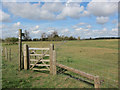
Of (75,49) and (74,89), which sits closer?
(74,89)

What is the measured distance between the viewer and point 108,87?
4109mm

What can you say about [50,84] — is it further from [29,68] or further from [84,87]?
[29,68]

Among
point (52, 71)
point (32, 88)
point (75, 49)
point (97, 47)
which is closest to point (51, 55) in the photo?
point (52, 71)

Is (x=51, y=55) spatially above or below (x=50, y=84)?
above

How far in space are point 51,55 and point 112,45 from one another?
1045 centimetres

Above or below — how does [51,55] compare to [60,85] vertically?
above

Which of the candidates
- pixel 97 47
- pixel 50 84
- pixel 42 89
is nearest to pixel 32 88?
pixel 42 89

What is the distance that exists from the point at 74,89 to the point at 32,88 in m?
1.67

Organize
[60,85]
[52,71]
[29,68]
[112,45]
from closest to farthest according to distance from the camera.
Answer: [60,85]
[52,71]
[29,68]
[112,45]

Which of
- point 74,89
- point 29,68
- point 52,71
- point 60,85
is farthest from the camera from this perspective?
point 29,68

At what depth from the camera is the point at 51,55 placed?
604 cm

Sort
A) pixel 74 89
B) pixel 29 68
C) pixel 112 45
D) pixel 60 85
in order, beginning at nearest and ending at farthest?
pixel 74 89, pixel 60 85, pixel 29 68, pixel 112 45

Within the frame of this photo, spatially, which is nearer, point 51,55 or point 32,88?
point 32,88

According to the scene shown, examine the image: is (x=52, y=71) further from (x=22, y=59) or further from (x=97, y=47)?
(x=97, y=47)
